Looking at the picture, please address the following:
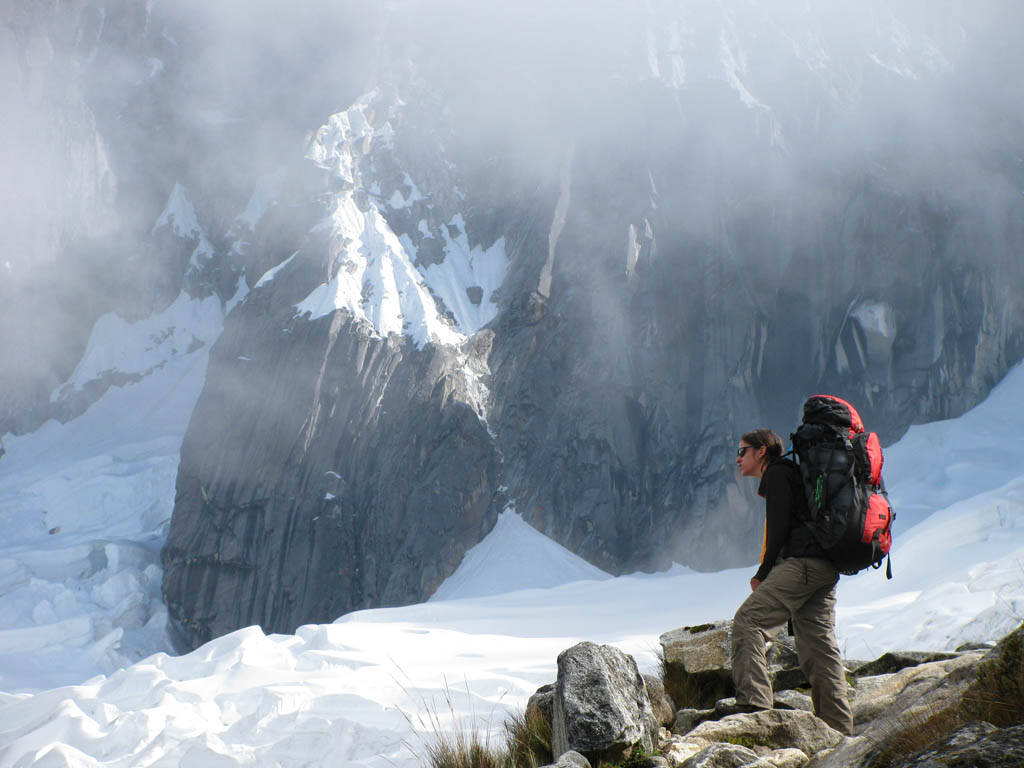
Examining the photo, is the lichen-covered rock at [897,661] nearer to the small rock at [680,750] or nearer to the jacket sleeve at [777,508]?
the jacket sleeve at [777,508]

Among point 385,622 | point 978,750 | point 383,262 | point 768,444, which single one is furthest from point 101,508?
point 978,750

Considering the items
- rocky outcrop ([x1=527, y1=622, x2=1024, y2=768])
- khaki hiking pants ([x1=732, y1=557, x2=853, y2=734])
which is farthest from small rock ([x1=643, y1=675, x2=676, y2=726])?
khaki hiking pants ([x1=732, y1=557, x2=853, y2=734])

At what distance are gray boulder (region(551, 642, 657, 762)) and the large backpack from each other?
54.9 inches

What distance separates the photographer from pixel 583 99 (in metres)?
55.2

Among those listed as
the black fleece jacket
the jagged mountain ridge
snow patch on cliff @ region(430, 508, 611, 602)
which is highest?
the jagged mountain ridge

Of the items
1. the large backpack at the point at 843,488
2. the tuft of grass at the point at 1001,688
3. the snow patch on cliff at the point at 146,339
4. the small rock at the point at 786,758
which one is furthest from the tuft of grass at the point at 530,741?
the snow patch on cliff at the point at 146,339

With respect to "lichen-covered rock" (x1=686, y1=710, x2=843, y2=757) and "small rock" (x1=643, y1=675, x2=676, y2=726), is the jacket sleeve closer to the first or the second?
"lichen-covered rock" (x1=686, y1=710, x2=843, y2=757)

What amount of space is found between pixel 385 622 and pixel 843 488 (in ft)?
73.7

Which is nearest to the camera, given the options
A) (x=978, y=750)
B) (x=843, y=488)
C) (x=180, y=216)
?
(x=978, y=750)

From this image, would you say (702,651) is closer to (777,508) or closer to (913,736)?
(777,508)

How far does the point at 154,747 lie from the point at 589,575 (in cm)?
3524

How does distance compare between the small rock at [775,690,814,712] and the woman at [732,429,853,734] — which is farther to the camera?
the small rock at [775,690,814,712]

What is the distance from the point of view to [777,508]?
14.8 feet

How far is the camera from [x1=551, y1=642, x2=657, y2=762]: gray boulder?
396 cm
